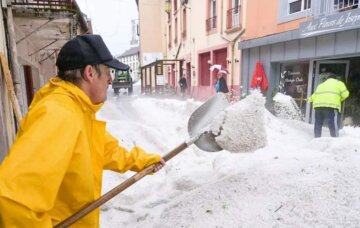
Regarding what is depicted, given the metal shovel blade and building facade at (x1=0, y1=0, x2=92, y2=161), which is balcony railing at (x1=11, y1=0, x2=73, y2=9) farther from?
the metal shovel blade

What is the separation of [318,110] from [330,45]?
2.12 meters

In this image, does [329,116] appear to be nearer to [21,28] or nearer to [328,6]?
[328,6]

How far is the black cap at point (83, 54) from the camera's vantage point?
57.2 inches

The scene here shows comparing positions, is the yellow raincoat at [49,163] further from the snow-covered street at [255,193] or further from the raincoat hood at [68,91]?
the snow-covered street at [255,193]

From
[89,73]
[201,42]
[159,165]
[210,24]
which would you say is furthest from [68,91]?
[201,42]

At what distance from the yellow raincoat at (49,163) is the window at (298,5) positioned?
8510 mm

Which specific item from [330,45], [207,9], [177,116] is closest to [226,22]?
[207,9]

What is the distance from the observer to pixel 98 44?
1525 millimetres

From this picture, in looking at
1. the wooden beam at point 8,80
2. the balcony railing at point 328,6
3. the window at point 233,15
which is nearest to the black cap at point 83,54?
the wooden beam at point 8,80

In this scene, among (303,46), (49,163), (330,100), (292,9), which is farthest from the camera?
(292,9)

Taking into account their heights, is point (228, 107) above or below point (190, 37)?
below

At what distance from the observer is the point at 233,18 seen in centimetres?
1210

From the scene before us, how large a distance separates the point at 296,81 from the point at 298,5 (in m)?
2.17

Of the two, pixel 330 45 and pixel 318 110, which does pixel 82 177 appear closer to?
pixel 318 110
